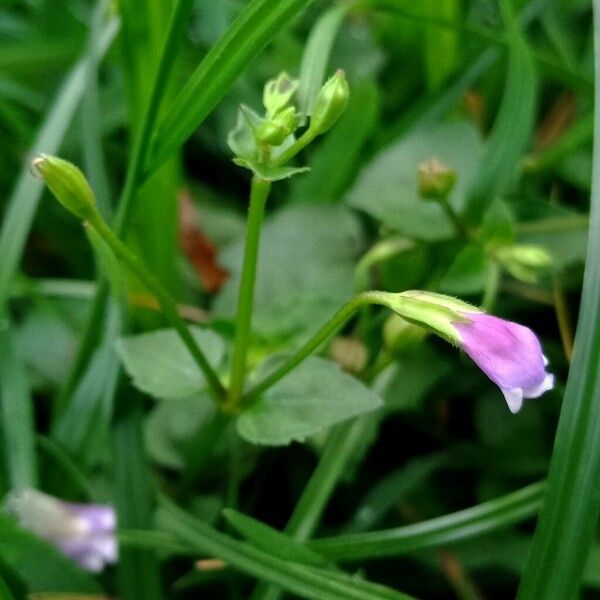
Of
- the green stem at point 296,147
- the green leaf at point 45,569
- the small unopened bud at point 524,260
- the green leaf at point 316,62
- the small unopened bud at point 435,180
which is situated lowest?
the green leaf at point 45,569

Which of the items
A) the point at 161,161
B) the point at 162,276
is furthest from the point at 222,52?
the point at 162,276

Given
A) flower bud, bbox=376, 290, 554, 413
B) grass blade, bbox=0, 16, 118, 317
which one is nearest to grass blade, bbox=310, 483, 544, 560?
flower bud, bbox=376, 290, 554, 413

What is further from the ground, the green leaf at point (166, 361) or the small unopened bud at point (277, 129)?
the small unopened bud at point (277, 129)

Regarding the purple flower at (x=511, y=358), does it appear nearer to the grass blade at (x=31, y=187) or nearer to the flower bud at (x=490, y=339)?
the flower bud at (x=490, y=339)

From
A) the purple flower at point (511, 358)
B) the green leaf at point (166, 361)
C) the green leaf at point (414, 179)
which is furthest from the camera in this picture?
the green leaf at point (414, 179)

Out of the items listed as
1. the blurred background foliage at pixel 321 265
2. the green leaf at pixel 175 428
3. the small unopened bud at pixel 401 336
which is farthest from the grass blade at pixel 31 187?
the small unopened bud at pixel 401 336

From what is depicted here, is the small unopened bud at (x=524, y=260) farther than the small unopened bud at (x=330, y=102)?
Yes

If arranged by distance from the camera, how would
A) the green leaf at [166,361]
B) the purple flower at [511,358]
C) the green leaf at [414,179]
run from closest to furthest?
the purple flower at [511,358]
the green leaf at [166,361]
the green leaf at [414,179]
